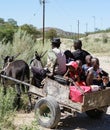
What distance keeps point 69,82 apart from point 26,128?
2479 mm

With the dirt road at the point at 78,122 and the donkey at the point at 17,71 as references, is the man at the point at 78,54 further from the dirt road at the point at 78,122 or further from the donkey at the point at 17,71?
the donkey at the point at 17,71

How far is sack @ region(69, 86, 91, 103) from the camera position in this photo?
A: 877 cm

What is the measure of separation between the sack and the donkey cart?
0.07m

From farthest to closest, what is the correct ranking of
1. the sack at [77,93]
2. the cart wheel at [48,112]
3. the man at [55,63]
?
the man at [55,63] → the cart wheel at [48,112] → the sack at [77,93]

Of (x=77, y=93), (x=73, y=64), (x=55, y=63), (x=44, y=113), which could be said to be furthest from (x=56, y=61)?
(x=44, y=113)

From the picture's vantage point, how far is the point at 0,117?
755 cm

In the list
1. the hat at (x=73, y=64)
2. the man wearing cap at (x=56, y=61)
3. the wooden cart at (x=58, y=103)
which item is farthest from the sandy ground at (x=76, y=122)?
the hat at (x=73, y=64)

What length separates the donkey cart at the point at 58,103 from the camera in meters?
8.82

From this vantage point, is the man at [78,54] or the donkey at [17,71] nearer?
the man at [78,54]

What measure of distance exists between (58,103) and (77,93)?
0.62 meters

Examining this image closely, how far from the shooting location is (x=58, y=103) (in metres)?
9.21

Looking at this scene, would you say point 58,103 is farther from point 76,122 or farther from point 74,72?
point 76,122

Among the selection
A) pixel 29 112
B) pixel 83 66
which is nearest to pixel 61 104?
pixel 83 66

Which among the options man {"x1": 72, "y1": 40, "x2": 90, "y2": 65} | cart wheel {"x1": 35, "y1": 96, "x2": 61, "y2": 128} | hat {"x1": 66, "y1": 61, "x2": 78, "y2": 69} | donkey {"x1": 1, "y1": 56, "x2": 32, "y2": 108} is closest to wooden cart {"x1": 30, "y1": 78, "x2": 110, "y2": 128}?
cart wheel {"x1": 35, "y1": 96, "x2": 61, "y2": 128}
